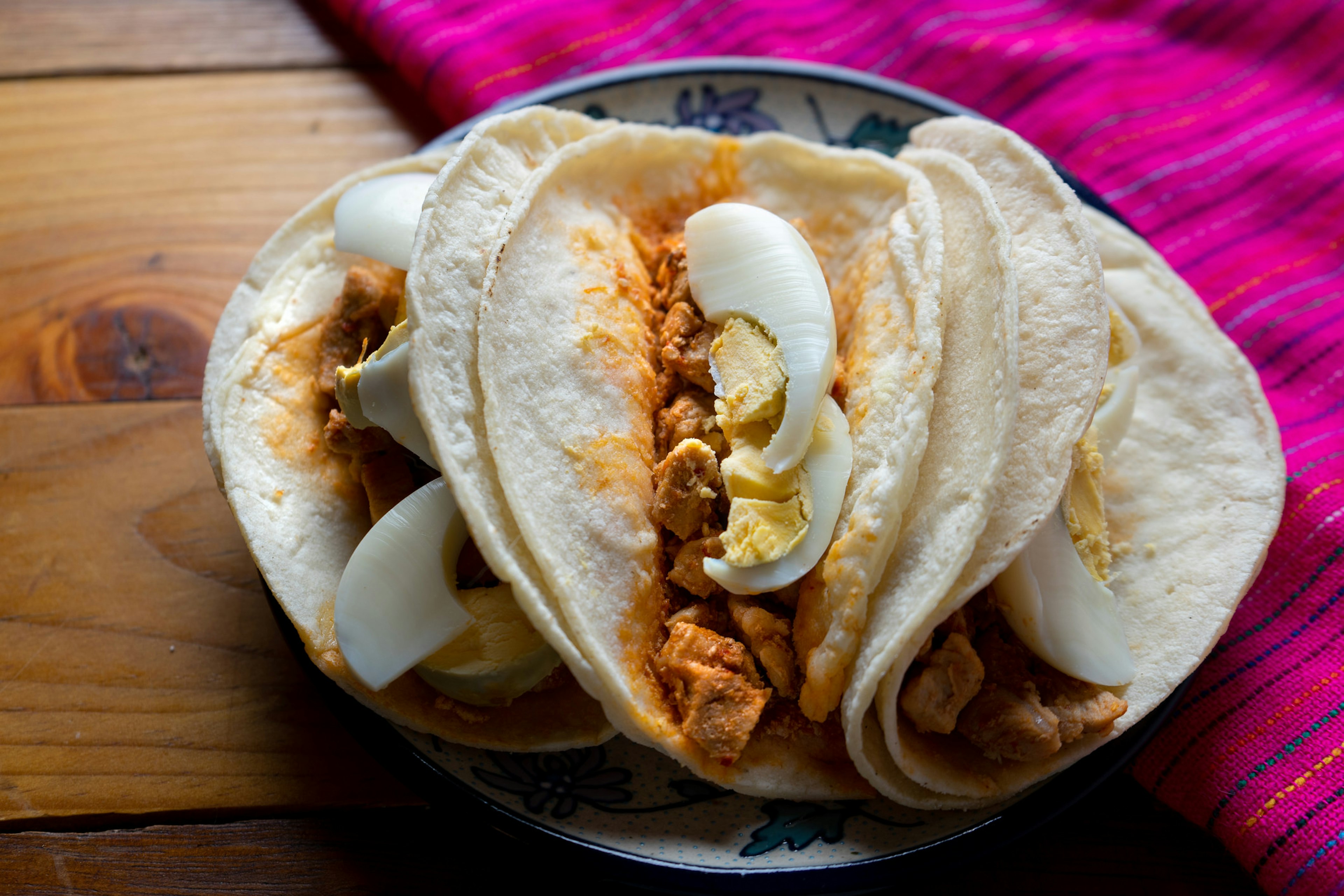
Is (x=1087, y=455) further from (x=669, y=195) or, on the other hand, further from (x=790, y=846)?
(x=669, y=195)

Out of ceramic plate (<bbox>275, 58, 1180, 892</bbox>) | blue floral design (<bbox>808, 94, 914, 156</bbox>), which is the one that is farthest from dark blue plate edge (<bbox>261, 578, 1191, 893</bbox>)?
blue floral design (<bbox>808, 94, 914, 156</bbox>)

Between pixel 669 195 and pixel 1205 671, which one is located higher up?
pixel 669 195

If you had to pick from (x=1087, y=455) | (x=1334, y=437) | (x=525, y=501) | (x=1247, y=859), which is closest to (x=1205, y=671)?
(x=1247, y=859)

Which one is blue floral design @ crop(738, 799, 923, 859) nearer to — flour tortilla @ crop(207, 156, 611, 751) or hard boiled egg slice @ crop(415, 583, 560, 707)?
flour tortilla @ crop(207, 156, 611, 751)

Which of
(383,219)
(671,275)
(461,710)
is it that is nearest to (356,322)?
(383,219)

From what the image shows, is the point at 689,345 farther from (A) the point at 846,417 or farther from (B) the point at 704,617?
(B) the point at 704,617

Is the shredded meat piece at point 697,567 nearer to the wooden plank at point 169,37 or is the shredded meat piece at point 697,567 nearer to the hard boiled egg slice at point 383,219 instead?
the hard boiled egg slice at point 383,219
